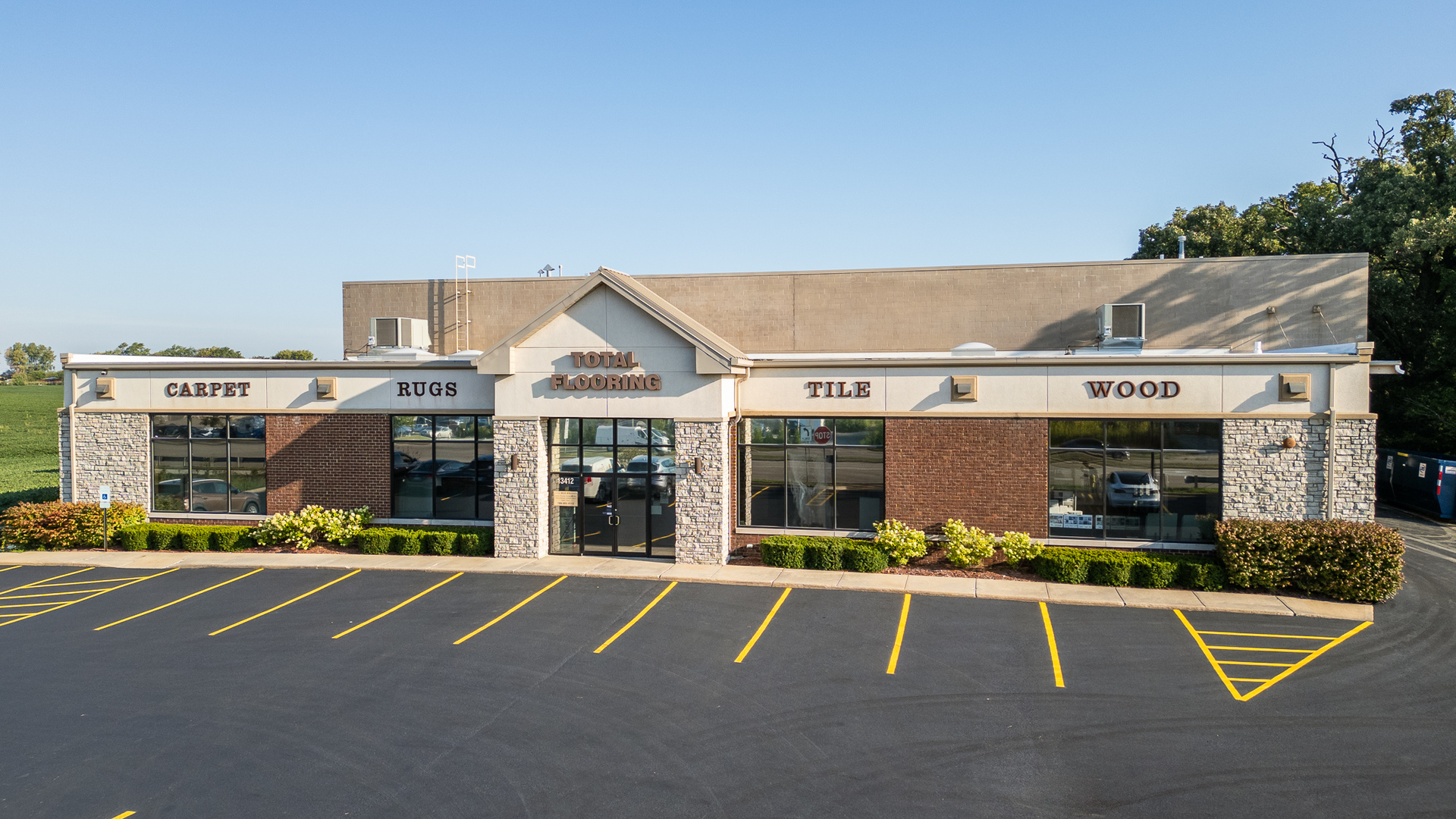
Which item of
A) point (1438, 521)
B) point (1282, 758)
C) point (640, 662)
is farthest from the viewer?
point (1438, 521)

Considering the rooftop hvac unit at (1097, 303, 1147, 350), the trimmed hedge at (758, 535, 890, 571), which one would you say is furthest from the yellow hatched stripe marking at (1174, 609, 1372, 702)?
the rooftop hvac unit at (1097, 303, 1147, 350)

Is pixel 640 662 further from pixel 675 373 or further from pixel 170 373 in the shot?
pixel 170 373

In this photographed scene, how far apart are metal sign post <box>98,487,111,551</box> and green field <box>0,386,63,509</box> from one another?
5367mm

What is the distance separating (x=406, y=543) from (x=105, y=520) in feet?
28.7

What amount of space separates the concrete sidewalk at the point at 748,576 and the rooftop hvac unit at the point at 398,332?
844 centimetres

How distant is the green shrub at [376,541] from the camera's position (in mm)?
21625

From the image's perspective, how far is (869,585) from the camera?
18172 mm

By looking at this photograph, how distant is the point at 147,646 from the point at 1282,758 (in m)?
17.9

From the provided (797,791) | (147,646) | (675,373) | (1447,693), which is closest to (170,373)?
(147,646)

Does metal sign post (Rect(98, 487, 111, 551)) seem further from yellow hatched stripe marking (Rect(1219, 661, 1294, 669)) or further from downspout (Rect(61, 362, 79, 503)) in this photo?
yellow hatched stripe marking (Rect(1219, 661, 1294, 669))

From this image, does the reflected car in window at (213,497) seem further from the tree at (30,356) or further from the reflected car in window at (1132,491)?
the tree at (30,356)

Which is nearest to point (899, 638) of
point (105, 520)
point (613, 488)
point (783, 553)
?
point (783, 553)

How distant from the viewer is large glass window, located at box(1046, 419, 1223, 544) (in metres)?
18.8

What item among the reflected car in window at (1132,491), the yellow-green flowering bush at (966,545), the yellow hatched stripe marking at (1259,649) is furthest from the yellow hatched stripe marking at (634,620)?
the reflected car in window at (1132,491)
